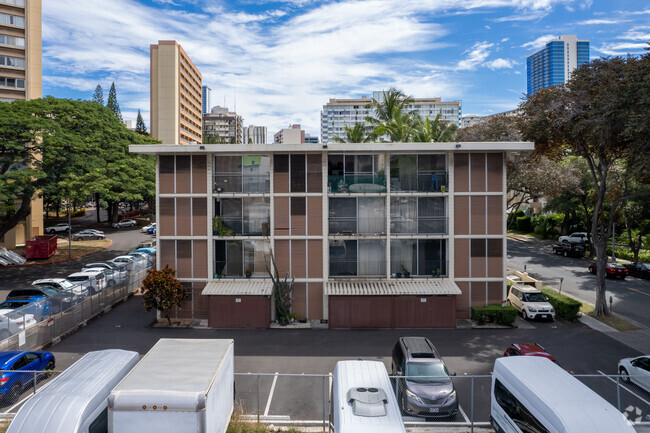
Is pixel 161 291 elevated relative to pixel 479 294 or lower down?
elevated

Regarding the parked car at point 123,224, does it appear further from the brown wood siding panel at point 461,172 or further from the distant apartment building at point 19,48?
the brown wood siding panel at point 461,172

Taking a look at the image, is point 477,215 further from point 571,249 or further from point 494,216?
point 571,249

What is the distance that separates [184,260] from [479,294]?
17.2 m

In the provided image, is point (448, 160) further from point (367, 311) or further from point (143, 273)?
point (143, 273)

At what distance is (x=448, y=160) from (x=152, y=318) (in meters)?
19.8

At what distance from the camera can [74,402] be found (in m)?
10.1

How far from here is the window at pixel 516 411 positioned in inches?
398

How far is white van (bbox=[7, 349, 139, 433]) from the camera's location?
9.56 metres

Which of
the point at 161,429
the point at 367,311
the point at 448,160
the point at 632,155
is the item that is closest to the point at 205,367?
the point at 161,429

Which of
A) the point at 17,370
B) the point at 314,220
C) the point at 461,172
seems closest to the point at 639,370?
the point at 461,172

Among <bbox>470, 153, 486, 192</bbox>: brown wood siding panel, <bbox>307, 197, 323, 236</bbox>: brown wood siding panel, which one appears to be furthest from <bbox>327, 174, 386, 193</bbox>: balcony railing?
<bbox>470, 153, 486, 192</bbox>: brown wood siding panel

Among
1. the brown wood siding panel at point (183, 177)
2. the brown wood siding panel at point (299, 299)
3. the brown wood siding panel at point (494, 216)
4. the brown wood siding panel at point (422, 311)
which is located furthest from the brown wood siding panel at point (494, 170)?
the brown wood siding panel at point (183, 177)

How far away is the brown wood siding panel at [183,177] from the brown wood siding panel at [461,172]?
15.4 m

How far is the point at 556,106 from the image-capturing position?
24.9 metres
